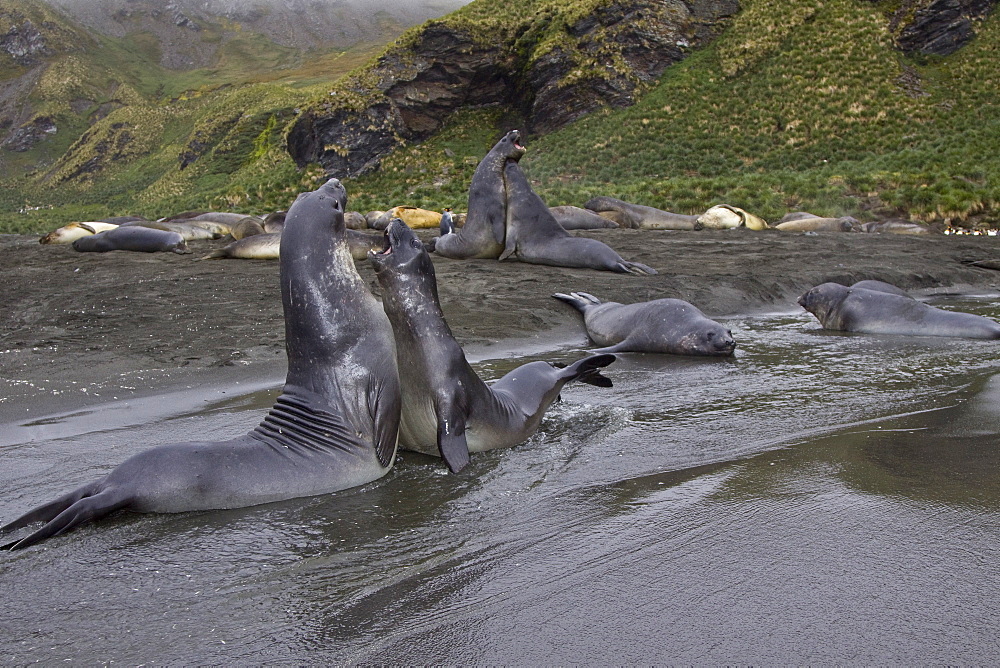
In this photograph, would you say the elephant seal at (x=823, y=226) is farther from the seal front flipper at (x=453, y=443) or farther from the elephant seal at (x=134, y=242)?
the seal front flipper at (x=453, y=443)

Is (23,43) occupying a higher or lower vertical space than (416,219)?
higher

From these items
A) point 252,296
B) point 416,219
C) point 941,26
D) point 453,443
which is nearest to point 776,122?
point 941,26

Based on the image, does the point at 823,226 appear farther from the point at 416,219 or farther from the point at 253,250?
the point at 253,250

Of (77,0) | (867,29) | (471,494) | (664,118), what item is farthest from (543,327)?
(77,0)

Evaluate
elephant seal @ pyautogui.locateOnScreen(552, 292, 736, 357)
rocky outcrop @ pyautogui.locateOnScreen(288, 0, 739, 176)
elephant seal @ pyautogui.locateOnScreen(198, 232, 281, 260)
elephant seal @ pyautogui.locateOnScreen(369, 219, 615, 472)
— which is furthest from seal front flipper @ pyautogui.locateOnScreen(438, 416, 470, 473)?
rocky outcrop @ pyautogui.locateOnScreen(288, 0, 739, 176)

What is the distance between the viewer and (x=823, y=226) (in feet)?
56.7

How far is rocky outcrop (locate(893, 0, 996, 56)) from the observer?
4197 cm

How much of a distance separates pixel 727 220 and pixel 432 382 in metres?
14.1

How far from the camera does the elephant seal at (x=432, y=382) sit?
4293mm

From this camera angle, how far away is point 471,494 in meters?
3.67

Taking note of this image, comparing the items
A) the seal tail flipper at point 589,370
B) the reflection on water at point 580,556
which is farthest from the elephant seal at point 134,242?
the seal tail flipper at point 589,370

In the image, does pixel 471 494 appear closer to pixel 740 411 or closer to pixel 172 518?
pixel 172 518

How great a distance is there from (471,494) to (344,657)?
1418 mm

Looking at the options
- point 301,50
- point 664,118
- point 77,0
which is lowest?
point 664,118
